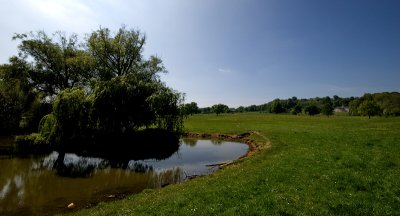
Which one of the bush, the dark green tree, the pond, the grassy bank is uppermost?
the dark green tree

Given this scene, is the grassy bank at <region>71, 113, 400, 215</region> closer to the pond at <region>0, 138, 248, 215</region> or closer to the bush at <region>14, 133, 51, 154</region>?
the pond at <region>0, 138, 248, 215</region>

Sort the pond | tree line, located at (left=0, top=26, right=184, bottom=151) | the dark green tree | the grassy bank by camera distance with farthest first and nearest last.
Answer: the dark green tree
tree line, located at (left=0, top=26, right=184, bottom=151)
the pond
the grassy bank

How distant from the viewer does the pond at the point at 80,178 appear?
16.1 m

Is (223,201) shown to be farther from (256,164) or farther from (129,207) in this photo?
(256,164)

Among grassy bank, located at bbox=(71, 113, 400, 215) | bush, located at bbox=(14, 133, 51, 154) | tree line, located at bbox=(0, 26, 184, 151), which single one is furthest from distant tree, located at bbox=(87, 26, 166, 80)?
grassy bank, located at bbox=(71, 113, 400, 215)

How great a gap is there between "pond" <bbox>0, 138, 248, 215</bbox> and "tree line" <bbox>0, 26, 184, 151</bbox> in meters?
3.03

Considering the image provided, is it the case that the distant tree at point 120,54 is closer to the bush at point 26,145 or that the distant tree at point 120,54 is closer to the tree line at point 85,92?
the tree line at point 85,92

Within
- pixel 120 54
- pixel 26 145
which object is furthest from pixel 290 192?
pixel 120 54

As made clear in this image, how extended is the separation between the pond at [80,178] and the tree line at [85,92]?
3027 millimetres

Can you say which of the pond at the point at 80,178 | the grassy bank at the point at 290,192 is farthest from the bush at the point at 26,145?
the grassy bank at the point at 290,192

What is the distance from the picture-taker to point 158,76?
59.0 meters

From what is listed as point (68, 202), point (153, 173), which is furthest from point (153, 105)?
point (68, 202)

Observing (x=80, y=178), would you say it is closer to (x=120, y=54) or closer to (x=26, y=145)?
(x=26, y=145)

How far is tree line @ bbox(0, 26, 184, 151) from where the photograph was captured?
26.4 metres
